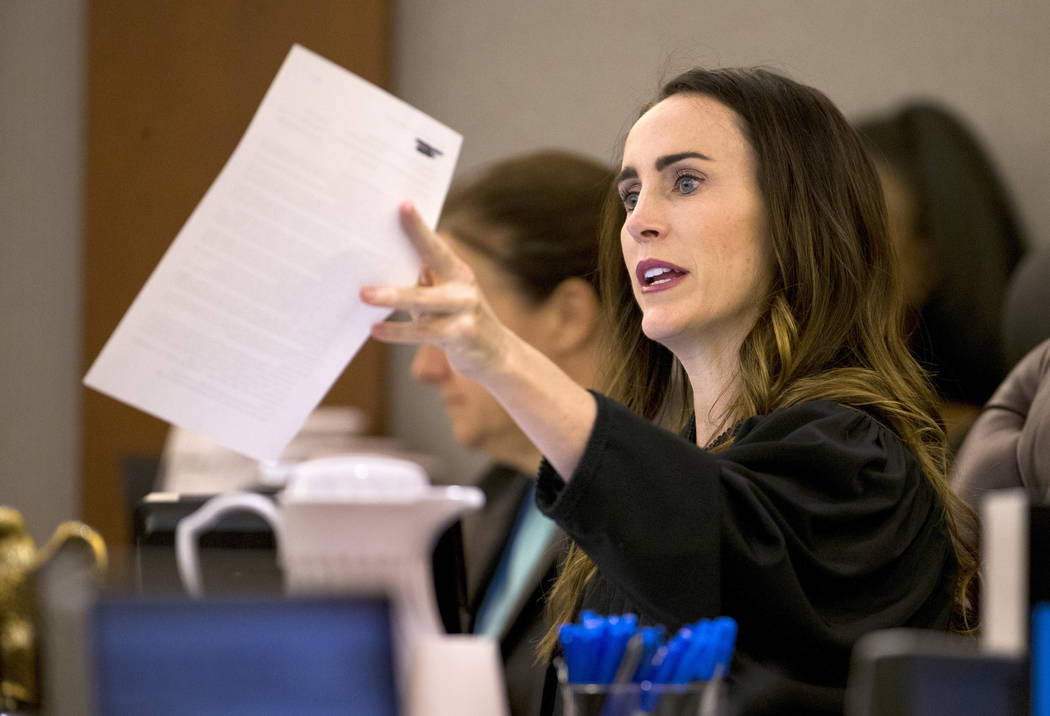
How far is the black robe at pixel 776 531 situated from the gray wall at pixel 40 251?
2661 mm

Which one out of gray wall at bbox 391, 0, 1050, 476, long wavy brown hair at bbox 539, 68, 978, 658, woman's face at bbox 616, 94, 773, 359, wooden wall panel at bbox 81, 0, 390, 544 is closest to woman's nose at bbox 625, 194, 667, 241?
woman's face at bbox 616, 94, 773, 359

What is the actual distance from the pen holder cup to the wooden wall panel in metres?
2.92

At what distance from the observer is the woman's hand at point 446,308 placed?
0.96m

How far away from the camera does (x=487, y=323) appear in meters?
0.97

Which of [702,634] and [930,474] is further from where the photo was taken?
[930,474]

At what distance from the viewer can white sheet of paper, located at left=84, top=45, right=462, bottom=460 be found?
103 centimetres

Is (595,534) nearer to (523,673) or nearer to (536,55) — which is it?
(523,673)

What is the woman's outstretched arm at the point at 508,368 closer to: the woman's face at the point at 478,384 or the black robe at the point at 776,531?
the black robe at the point at 776,531

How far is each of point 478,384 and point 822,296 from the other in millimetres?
813

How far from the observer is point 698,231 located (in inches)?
52.3

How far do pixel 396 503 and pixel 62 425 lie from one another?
303 centimetres

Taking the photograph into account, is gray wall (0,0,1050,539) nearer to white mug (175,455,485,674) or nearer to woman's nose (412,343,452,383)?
woman's nose (412,343,452,383)

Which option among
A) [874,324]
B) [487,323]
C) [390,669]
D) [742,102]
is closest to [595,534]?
[487,323]

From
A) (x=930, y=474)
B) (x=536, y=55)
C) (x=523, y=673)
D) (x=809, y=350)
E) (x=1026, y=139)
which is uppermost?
(x=536, y=55)
